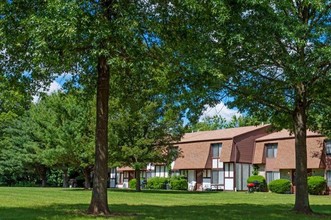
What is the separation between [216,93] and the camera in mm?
17484

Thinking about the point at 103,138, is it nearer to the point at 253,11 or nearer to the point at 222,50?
the point at 222,50

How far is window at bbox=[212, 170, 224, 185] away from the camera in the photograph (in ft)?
167

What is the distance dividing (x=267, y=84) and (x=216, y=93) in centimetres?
197

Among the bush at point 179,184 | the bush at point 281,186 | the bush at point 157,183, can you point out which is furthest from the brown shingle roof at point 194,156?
the bush at point 281,186

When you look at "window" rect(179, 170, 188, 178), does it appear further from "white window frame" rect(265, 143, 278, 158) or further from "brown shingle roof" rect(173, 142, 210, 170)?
"white window frame" rect(265, 143, 278, 158)

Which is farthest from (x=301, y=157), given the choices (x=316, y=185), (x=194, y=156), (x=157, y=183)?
(x=157, y=183)

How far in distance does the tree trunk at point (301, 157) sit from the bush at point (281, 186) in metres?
25.2

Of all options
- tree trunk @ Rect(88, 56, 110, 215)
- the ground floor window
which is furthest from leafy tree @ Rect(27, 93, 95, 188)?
tree trunk @ Rect(88, 56, 110, 215)

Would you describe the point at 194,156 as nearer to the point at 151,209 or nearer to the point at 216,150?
the point at 216,150

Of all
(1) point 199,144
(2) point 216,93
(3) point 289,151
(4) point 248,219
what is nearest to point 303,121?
(2) point 216,93

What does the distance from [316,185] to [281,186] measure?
334 cm

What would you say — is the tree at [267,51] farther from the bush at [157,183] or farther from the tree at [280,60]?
the bush at [157,183]

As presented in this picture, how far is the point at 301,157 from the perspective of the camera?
18.4 m

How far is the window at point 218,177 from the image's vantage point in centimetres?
5075
